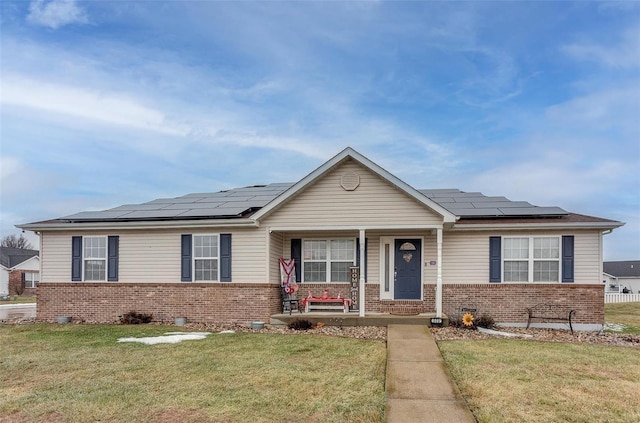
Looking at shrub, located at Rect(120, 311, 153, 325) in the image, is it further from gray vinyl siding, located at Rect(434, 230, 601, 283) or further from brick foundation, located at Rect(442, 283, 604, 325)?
gray vinyl siding, located at Rect(434, 230, 601, 283)

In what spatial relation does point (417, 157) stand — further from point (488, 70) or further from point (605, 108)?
point (605, 108)

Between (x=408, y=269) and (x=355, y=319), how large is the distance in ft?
8.98

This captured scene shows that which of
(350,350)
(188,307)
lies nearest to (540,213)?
(350,350)

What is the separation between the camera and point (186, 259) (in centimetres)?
1523

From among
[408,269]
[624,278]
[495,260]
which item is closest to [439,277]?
[408,269]

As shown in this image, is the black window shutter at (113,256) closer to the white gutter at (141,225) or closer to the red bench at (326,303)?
the white gutter at (141,225)

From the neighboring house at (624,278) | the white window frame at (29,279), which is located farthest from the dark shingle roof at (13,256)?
the neighboring house at (624,278)

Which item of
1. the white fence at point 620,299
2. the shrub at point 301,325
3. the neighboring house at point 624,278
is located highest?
the shrub at point 301,325

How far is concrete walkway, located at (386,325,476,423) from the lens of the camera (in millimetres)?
6012

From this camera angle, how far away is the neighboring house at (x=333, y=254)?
46.6ft

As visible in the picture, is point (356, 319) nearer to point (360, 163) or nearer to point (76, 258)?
point (360, 163)

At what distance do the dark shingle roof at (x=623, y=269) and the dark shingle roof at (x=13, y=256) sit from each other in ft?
209

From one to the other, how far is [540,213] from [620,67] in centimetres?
507

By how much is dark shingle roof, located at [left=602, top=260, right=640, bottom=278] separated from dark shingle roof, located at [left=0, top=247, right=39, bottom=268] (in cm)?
6359
